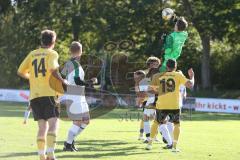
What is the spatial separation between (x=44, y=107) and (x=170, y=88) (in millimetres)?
3888

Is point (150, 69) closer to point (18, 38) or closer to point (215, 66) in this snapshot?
point (215, 66)

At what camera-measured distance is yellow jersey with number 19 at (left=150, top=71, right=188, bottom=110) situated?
13039 millimetres

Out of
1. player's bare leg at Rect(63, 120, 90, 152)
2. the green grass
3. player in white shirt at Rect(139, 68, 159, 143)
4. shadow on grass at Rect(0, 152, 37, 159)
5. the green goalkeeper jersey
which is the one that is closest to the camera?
shadow on grass at Rect(0, 152, 37, 159)

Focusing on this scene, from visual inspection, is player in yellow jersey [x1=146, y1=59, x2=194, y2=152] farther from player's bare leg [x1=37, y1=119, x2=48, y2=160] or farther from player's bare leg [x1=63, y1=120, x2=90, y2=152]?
player's bare leg [x1=37, y1=119, x2=48, y2=160]

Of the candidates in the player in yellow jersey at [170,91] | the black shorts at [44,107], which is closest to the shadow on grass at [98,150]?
the player in yellow jersey at [170,91]

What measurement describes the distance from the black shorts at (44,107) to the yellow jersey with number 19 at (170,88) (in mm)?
3630

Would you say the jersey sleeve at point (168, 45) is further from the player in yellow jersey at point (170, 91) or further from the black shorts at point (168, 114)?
the black shorts at point (168, 114)

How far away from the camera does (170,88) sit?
42.9 ft

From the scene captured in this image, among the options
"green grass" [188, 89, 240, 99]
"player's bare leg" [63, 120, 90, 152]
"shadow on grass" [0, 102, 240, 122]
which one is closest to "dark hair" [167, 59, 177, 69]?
"player's bare leg" [63, 120, 90, 152]

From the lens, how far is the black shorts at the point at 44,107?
10094 mm

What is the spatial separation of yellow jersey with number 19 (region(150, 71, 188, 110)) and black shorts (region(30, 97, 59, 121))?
363cm

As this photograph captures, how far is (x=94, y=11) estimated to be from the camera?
175 feet

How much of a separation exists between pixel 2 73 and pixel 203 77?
67.5 feet

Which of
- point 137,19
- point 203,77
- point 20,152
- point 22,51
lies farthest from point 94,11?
point 20,152
